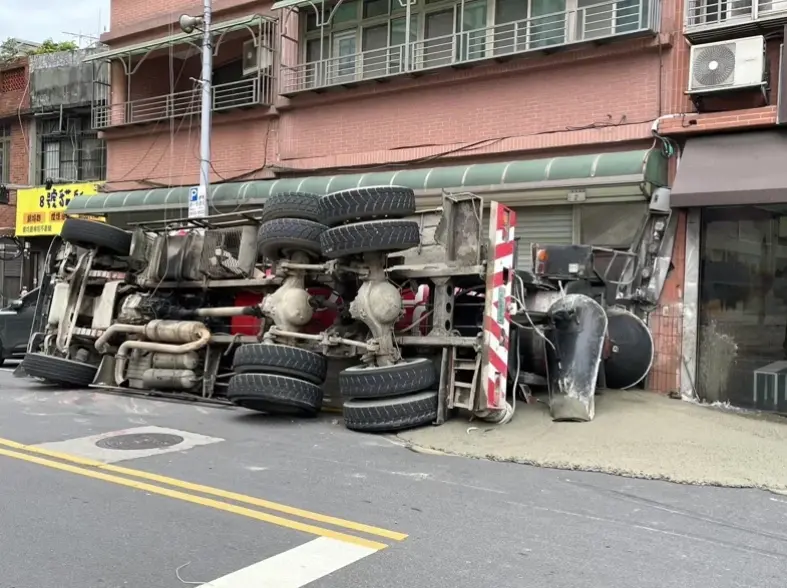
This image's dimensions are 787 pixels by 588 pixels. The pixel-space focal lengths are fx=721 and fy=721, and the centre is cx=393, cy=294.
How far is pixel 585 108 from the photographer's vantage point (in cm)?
1130

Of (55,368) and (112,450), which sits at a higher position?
(55,368)

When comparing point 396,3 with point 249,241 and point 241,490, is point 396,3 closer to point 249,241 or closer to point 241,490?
point 249,241

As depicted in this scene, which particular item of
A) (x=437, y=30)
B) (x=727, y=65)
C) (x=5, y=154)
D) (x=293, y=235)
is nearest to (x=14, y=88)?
(x=5, y=154)

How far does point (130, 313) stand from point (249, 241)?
2.08 meters

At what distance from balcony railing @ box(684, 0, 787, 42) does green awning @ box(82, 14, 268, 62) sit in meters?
8.94

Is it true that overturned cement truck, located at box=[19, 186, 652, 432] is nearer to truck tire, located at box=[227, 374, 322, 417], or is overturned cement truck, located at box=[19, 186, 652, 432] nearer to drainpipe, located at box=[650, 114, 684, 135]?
truck tire, located at box=[227, 374, 322, 417]

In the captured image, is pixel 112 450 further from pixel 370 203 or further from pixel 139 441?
pixel 370 203

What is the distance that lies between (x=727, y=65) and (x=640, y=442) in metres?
5.42

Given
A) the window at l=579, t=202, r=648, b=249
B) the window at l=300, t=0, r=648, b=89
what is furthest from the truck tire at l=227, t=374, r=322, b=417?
the window at l=300, t=0, r=648, b=89

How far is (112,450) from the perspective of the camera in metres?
6.94

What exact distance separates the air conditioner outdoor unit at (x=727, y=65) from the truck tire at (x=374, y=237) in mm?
4777

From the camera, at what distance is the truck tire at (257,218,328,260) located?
847 centimetres

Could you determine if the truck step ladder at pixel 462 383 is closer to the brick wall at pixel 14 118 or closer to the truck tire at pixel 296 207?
the truck tire at pixel 296 207

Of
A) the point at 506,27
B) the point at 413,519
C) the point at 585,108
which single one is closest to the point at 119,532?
the point at 413,519
